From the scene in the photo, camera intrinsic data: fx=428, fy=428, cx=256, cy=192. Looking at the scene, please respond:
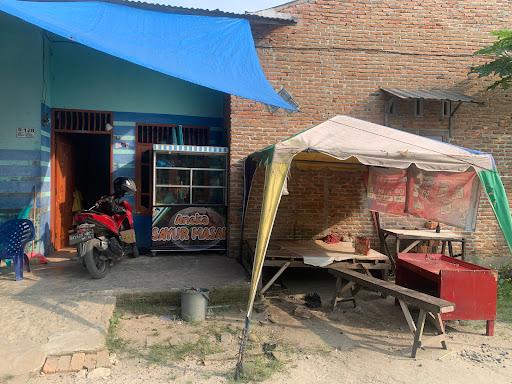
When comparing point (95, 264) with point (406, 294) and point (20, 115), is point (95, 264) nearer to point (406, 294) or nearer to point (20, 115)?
point (20, 115)

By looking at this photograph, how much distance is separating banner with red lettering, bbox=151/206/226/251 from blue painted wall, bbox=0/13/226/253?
31.4 inches

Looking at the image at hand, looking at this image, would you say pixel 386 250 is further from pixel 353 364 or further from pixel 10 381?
pixel 10 381

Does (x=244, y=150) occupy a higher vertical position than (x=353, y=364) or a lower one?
higher

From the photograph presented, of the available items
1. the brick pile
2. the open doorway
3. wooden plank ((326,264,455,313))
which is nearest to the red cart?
wooden plank ((326,264,455,313))

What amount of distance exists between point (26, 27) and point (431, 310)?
692cm

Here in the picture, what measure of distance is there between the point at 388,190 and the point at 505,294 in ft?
8.22

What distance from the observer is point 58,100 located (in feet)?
24.5

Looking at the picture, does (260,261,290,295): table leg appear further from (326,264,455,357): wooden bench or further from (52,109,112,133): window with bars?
(52,109,112,133): window with bars

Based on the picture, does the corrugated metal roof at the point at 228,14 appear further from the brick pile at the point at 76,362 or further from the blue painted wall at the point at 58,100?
the brick pile at the point at 76,362

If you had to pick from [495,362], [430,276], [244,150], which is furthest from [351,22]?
[495,362]

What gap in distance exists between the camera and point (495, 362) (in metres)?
4.23

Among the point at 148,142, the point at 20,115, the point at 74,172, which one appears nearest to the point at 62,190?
the point at 74,172

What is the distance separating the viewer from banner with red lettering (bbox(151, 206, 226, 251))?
7.09 meters

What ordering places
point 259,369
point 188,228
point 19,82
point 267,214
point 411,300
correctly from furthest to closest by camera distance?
1. point 188,228
2. point 19,82
3. point 411,300
4. point 267,214
5. point 259,369
